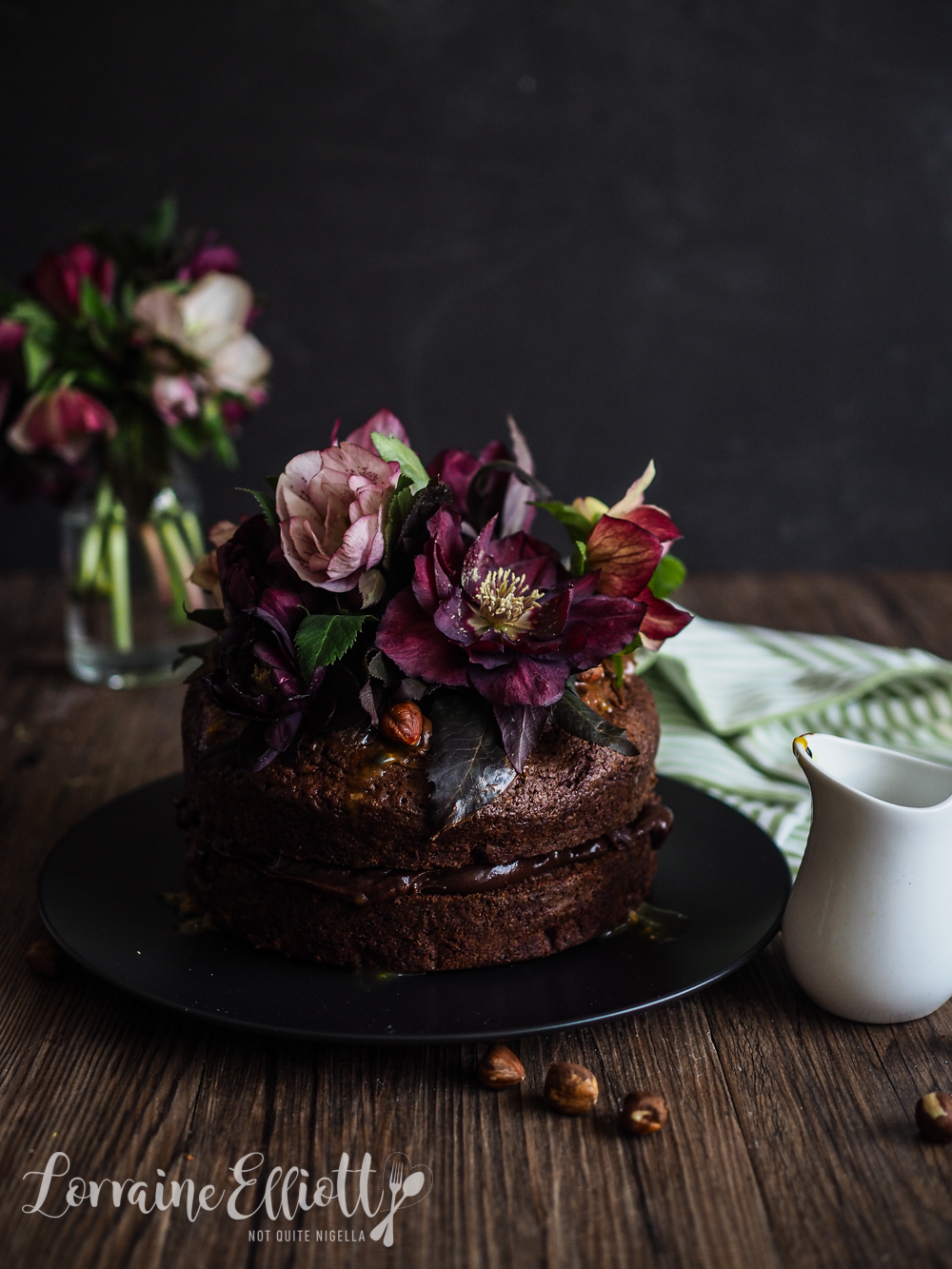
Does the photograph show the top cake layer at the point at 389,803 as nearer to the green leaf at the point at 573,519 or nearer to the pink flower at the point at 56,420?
the green leaf at the point at 573,519

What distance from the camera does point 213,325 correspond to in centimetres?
219

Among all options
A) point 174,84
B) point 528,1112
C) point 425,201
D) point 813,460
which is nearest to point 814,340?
point 813,460

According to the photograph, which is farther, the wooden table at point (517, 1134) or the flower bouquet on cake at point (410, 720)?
the flower bouquet on cake at point (410, 720)

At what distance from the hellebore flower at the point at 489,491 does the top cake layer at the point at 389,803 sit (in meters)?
0.27

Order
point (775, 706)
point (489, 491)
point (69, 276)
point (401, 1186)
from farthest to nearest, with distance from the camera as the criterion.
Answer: point (69, 276) → point (775, 706) → point (489, 491) → point (401, 1186)

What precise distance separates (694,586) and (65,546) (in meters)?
1.66

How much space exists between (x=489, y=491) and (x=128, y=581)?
1238 mm

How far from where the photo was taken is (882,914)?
3.83ft

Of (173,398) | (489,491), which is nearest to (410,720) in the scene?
(489,491)

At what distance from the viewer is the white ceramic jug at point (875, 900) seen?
1153mm

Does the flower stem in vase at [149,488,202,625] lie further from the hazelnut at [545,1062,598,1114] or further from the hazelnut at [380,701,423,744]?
the hazelnut at [545,1062,598,1114]

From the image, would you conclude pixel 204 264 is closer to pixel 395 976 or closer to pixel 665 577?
pixel 665 577

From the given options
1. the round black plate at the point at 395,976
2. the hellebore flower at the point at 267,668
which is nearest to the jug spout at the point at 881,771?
the round black plate at the point at 395,976

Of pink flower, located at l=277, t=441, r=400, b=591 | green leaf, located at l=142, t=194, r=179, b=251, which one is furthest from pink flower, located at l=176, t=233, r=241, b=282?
pink flower, located at l=277, t=441, r=400, b=591
